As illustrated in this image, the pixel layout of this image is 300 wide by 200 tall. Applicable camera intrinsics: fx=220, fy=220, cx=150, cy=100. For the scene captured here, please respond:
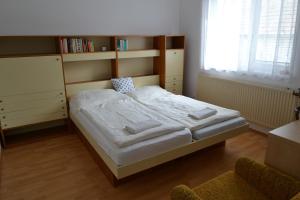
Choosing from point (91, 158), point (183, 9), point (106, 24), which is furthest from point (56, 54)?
point (183, 9)

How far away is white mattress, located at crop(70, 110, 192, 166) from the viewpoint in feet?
6.56

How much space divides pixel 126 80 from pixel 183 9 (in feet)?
6.29

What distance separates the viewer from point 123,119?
2607mm

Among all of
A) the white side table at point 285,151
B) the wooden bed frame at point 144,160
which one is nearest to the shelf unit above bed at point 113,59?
the wooden bed frame at point 144,160

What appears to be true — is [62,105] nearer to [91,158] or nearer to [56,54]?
[56,54]

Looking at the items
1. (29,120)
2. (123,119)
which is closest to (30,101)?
(29,120)

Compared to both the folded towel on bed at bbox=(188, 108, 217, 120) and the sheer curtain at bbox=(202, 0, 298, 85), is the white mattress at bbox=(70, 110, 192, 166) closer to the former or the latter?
the folded towel on bed at bbox=(188, 108, 217, 120)

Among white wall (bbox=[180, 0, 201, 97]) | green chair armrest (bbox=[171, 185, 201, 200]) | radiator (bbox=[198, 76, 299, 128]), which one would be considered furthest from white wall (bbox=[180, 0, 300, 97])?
green chair armrest (bbox=[171, 185, 201, 200])

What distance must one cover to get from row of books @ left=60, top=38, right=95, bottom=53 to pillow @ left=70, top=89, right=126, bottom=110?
64 centimetres

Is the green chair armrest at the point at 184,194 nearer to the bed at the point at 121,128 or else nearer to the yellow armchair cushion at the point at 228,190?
the yellow armchair cushion at the point at 228,190

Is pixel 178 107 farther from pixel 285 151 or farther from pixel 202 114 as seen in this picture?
pixel 285 151

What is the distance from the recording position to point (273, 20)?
115 inches

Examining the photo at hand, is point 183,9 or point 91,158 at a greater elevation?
point 183,9

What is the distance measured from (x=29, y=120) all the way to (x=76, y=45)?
1279mm
